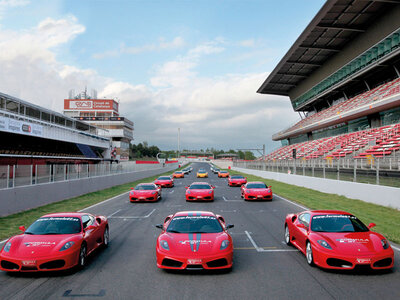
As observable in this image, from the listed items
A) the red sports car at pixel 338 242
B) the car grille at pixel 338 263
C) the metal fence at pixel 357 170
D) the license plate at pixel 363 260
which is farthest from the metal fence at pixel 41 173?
the metal fence at pixel 357 170

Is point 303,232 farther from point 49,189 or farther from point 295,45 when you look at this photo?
point 295,45

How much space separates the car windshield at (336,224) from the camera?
7633mm

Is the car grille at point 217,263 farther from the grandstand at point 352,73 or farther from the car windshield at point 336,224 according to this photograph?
the grandstand at point 352,73

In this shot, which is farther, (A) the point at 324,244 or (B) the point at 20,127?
(B) the point at 20,127

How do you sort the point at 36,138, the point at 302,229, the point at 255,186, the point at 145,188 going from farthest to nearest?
1. the point at 36,138
2. the point at 255,186
3. the point at 145,188
4. the point at 302,229

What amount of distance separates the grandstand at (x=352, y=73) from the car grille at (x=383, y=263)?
1991cm

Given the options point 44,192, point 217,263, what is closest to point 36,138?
point 44,192

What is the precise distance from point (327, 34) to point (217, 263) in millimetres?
43066

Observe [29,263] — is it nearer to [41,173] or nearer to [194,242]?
[194,242]

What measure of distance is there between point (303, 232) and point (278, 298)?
282 centimetres

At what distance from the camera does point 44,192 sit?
17.4 metres

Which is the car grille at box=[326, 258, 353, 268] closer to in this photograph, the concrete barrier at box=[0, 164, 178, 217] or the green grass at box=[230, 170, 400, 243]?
the green grass at box=[230, 170, 400, 243]

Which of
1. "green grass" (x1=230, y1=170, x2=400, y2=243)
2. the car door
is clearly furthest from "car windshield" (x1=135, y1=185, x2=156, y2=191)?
the car door

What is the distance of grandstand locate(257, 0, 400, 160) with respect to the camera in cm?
3327
